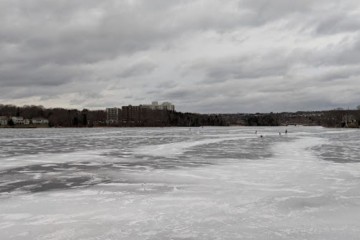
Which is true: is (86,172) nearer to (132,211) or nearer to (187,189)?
(187,189)

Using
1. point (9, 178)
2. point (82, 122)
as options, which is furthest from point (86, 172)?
point (82, 122)

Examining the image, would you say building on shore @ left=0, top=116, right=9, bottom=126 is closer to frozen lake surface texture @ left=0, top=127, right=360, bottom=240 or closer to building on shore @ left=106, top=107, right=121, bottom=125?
building on shore @ left=106, top=107, right=121, bottom=125

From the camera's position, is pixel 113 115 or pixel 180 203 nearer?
pixel 180 203

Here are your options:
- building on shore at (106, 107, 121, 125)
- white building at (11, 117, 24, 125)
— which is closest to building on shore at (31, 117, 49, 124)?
white building at (11, 117, 24, 125)

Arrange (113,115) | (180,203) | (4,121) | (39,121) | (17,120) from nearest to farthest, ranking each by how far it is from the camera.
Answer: (180,203) → (4,121) → (17,120) → (39,121) → (113,115)

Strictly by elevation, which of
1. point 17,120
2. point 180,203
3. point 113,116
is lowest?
point 180,203

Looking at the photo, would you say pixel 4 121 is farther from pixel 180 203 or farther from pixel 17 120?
pixel 180 203

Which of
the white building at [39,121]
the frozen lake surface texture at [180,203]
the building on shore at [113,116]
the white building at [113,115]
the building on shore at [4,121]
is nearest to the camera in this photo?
the frozen lake surface texture at [180,203]

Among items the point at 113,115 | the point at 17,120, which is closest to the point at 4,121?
the point at 17,120

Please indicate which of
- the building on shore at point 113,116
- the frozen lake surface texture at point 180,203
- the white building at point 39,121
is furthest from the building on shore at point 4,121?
the frozen lake surface texture at point 180,203

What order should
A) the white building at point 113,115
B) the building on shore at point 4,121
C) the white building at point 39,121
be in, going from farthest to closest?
1. the white building at point 113,115
2. the white building at point 39,121
3. the building on shore at point 4,121

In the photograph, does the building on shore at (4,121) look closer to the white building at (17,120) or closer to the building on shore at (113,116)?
the white building at (17,120)

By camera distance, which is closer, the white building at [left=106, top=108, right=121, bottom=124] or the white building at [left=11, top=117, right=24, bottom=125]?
the white building at [left=11, top=117, right=24, bottom=125]

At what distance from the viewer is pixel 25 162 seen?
1451 cm
